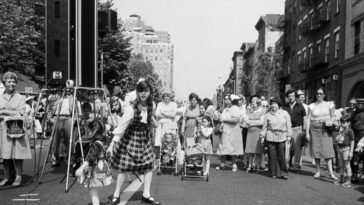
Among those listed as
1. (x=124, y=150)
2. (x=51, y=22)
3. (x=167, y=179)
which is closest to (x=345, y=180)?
(x=167, y=179)

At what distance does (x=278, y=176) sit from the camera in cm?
956

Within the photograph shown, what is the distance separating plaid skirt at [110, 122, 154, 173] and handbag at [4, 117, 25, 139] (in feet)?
7.81

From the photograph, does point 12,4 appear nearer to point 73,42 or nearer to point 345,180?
point 73,42

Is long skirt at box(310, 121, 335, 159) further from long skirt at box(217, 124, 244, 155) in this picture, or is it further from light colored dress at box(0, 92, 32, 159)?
light colored dress at box(0, 92, 32, 159)

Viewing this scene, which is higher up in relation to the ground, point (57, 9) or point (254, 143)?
point (57, 9)

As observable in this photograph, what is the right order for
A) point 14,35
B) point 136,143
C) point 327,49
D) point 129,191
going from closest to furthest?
1. point 136,143
2. point 129,191
3. point 14,35
4. point 327,49

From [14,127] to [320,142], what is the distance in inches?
256

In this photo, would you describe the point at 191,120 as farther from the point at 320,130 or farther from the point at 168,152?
the point at 320,130

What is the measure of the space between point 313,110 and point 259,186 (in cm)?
258

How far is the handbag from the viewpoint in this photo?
765cm

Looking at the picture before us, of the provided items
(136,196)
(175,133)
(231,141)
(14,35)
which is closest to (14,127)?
(136,196)

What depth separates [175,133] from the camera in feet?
34.1

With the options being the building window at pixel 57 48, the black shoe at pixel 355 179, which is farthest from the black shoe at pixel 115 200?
the black shoe at pixel 355 179

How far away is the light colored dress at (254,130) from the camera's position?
10586 millimetres
